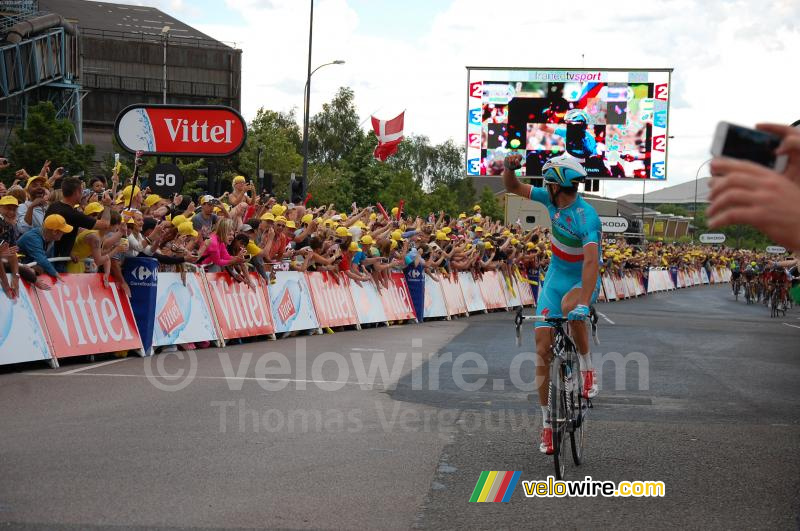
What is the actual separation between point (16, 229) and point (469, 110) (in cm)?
3313

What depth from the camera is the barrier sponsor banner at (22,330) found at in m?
11.9

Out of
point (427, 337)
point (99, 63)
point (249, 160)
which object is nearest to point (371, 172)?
point (249, 160)

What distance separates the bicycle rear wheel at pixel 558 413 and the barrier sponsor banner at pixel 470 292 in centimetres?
2145

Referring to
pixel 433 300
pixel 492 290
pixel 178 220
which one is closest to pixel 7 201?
pixel 178 220

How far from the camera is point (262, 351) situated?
51.0 feet

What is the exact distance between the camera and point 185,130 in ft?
70.7

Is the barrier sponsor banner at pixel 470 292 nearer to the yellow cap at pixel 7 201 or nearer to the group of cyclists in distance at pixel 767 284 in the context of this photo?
the group of cyclists in distance at pixel 767 284

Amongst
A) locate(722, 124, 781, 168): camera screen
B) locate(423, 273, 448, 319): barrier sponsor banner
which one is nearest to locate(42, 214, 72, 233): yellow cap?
locate(722, 124, 781, 168): camera screen

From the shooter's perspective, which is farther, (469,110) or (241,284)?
(469,110)

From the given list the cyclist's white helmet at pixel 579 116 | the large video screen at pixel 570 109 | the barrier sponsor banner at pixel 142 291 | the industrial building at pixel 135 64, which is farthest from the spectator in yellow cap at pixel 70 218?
the industrial building at pixel 135 64

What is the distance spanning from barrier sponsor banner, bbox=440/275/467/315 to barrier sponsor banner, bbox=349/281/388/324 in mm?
4638

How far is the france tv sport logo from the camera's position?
662 centimetres

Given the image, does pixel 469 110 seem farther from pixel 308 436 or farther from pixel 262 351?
pixel 308 436

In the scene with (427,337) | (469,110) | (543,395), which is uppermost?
(469,110)
